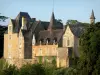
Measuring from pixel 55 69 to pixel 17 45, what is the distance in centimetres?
1583

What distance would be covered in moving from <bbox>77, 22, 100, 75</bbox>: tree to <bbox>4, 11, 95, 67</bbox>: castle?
2076 cm

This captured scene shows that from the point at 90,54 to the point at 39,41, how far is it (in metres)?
30.4

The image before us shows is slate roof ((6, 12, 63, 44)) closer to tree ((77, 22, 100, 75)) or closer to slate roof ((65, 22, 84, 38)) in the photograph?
slate roof ((65, 22, 84, 38))

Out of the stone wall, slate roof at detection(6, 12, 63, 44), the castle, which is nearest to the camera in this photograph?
the castle

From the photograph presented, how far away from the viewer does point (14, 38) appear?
282 ft

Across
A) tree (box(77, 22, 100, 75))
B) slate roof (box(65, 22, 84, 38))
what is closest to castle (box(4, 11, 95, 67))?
slate roof (box(65, 22, 84, 38))

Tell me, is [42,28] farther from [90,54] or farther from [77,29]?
[90,54]

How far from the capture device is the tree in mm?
51125

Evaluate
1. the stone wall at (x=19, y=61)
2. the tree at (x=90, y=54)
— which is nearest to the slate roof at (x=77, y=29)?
the stone wall at (x=19, y=61)

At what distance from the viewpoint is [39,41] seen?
8125 cm

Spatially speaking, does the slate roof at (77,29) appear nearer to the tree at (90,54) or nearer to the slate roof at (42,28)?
the slate roof at (42,28)

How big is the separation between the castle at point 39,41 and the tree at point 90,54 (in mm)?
20759

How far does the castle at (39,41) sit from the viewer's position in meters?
74.6

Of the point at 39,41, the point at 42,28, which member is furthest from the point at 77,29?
the point at 42,28
